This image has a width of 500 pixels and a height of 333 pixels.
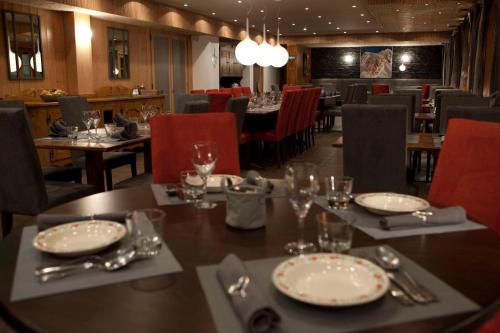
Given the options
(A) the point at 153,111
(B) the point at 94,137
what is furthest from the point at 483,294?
(A) the point at 153,111

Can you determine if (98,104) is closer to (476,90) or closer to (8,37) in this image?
(8,37)

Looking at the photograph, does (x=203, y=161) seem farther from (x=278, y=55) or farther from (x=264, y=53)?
(x=278, y=55)

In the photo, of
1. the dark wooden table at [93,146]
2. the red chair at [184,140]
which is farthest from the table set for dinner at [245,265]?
the dark wooden table at [93,146]

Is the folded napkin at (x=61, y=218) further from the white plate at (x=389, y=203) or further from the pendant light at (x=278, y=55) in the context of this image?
the pendant light at (x=278, y=55)

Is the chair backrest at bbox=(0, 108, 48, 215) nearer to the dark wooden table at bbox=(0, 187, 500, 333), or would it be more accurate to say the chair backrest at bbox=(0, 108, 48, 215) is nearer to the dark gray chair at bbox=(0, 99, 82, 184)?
the dark gray chair at bbox=(0, 99, 82, 184)

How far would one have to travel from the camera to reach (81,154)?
426 centimetres

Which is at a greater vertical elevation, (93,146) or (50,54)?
(50,54)

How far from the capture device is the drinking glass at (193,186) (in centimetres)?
152

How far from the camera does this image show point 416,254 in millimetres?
1178

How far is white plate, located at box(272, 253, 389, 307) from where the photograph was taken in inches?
35.2

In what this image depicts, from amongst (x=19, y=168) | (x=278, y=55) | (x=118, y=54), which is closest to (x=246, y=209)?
(x=19, y=168)

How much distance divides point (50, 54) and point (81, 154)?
13.0ft

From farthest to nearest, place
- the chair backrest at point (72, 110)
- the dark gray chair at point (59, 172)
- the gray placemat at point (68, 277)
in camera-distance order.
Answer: the chair backrest at point (72, 110)
the dark gray chair at point (59, 172)
the gray placemat at point (68, 277)

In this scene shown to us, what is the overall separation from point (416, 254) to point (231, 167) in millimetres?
1271
